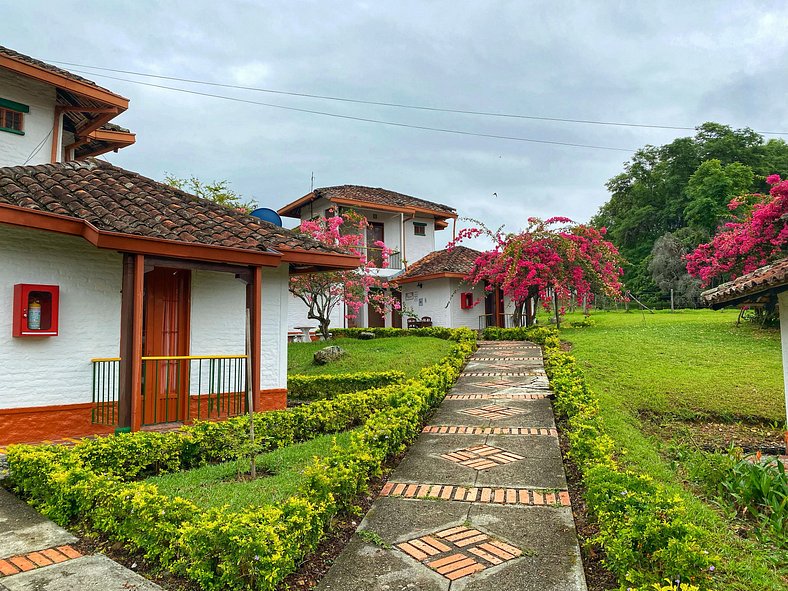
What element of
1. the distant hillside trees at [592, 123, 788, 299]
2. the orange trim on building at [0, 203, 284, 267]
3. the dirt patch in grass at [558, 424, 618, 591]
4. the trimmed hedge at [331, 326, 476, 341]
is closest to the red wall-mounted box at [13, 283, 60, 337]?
the orange trim on building at [0, 203, 284, 267]

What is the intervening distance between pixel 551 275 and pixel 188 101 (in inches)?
469

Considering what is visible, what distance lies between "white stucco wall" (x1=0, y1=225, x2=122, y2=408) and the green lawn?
7548mm

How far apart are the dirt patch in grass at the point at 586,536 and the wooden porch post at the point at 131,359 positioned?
482 centimetres

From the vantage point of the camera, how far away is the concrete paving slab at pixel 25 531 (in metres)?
3.45

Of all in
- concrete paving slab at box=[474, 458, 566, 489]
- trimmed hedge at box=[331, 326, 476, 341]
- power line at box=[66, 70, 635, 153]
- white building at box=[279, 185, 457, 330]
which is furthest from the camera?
white building at box=[279, 185, 457, 330]

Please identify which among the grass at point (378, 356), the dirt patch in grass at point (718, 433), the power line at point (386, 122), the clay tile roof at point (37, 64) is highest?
the power line at point (386, 122)

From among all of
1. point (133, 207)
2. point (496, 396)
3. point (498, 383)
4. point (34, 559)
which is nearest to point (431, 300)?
point (498, 383)

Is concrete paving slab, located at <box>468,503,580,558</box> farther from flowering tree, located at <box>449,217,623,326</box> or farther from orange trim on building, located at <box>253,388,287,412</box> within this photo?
flowering tree, located at <box>449,217,623,326</box>

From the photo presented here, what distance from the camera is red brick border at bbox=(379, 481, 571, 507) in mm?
4102

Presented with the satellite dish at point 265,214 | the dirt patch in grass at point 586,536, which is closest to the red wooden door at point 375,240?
the satellite dish at point 265,214

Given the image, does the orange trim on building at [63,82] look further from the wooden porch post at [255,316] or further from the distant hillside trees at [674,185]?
the distant hillside trees at [674,185]

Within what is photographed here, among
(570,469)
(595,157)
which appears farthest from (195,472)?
(595,157)

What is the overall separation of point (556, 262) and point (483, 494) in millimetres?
12421

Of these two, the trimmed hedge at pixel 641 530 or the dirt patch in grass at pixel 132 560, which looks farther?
the dirt patch in grass at pixel 132 560
